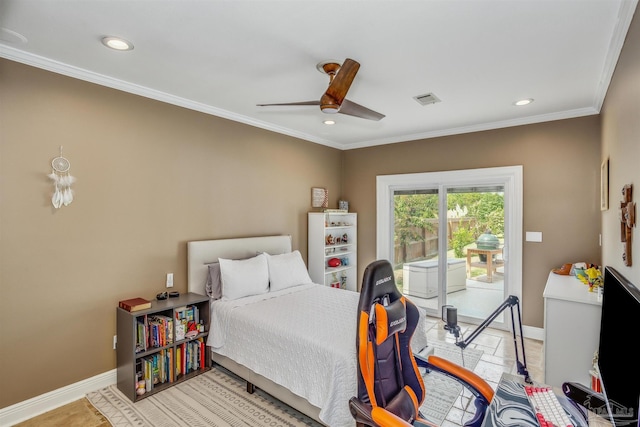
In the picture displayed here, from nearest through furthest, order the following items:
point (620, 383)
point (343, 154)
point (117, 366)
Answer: point (620, 383) < point (117, 366) < point (343, 154)

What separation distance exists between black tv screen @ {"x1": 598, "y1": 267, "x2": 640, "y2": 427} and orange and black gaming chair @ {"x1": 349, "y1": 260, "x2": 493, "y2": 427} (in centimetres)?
47

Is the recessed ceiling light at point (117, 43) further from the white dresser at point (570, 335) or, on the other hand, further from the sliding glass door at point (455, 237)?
the sliding glass door at point (455, 237)

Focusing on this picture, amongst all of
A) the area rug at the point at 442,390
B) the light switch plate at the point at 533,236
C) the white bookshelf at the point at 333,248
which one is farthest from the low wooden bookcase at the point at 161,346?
the light switch plate at the point at 533,236

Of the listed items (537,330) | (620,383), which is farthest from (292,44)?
(537,330)

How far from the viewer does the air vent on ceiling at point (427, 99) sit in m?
3.23

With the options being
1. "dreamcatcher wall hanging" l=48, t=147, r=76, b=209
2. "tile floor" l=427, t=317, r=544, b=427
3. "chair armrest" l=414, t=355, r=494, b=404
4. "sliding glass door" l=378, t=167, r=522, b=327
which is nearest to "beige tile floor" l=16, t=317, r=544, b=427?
"tile floor" l=427, t=317, r=544, b=427

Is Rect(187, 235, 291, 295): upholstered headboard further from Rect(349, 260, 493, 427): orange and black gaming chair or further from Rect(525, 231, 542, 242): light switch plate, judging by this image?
Rect(525, 231, 542, 242): light switch plate

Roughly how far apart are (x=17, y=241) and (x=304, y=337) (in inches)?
86.3

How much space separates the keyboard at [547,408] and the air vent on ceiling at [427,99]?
101 inches

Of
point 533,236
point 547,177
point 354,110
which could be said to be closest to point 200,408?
point 354,110

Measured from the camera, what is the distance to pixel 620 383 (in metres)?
1.21

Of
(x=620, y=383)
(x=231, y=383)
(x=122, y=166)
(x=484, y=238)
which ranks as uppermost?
(x=122, y=166)

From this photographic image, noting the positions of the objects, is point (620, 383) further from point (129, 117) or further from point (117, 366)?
point (129, 117)

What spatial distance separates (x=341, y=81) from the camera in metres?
2.31
